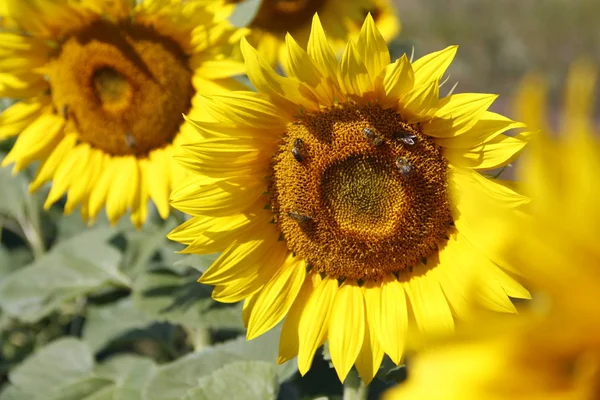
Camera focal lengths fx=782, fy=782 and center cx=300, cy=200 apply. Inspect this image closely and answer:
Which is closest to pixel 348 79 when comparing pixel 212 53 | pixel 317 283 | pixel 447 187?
pixel 447 187

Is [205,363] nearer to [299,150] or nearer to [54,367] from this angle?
[299,150]

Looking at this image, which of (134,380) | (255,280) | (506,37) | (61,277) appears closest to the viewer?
(255,280)

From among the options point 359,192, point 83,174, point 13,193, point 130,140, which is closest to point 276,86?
point 359,192

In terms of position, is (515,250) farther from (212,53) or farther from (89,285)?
(89,285)

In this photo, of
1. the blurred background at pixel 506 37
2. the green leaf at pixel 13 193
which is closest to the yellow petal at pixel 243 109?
the green leaf at pixel 13 193

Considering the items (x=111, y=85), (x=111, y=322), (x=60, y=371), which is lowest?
(x=60, y=371)

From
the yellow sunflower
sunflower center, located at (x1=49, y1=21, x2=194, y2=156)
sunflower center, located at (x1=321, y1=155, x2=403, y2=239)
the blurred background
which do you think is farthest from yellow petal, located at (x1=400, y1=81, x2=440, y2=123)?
the blurred background
